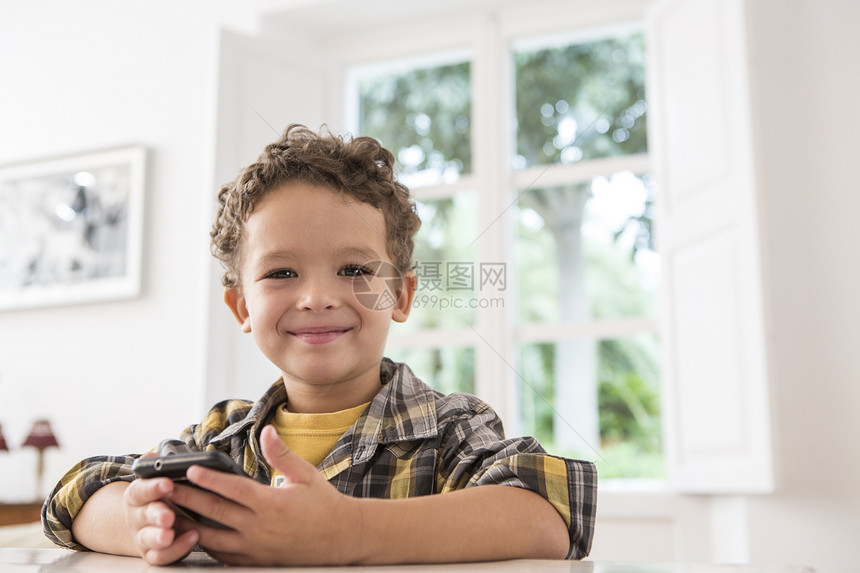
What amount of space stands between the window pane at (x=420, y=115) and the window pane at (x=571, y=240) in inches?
15.7

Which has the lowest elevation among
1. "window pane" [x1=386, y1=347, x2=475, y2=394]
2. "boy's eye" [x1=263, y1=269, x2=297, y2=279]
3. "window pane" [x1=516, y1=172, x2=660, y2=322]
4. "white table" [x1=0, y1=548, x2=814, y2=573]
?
"white table" [x1=0, y1=548, x2=814, y2=573]

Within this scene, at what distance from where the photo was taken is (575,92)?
328 centimetres

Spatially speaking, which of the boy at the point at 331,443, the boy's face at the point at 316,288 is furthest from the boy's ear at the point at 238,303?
the boy's face at the point at 316,288

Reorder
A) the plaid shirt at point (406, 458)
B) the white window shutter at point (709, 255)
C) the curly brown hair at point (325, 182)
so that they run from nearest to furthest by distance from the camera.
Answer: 1. the plaid shirt at point (406, 458)
2. the curly brown hair at point (325, 182)
3. the white window shutter at point (709, 255)

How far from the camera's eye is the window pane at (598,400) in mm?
2627

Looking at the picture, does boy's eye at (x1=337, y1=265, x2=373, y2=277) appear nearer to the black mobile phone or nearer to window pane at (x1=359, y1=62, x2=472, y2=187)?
the black mobile phone

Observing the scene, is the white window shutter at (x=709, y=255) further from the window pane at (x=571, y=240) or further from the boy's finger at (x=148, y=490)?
the boy's finger at (x=148, y=490)

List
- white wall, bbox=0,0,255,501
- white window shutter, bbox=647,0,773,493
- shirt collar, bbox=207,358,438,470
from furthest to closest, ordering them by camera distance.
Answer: white wall, bbox=0,0,255,501, white window shutter, bbox=647,0,773,493, shirt collar, bbox=207,358,438,470

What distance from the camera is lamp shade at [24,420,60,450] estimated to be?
2574 millimetres

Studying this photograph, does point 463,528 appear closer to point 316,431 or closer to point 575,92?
point 316,431

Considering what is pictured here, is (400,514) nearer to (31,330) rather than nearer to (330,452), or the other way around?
(330,452)

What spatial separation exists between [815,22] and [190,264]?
6.56 ft

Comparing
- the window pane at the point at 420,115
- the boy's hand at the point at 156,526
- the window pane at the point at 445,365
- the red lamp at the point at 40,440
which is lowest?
the red lamp at the point at 40,440

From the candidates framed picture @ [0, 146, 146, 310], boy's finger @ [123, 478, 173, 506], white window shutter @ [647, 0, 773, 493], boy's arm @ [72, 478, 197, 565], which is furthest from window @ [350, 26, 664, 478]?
boy's finger @ [123, 478, 173, 506]
